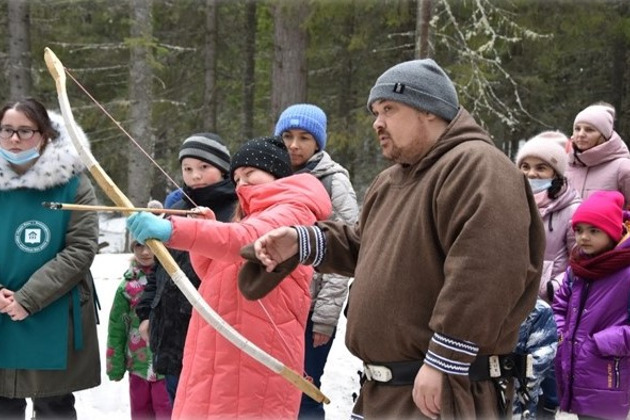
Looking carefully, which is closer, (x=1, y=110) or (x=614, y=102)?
(x=1, y=110)

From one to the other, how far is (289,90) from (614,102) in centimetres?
925

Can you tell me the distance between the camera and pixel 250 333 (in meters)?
3.12

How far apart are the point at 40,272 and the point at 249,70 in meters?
16.2

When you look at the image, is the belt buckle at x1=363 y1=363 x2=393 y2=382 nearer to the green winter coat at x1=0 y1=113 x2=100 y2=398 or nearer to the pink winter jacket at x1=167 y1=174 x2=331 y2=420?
the pink winter jacket at x1=167 y1=174 x2=331 y2=420

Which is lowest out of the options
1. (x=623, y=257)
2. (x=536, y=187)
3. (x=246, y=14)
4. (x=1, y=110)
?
(x=623, y=257)

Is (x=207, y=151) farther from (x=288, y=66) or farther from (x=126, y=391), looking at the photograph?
(x=288, y=66)

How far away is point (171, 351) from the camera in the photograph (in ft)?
12.1

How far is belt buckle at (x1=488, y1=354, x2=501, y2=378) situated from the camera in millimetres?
2387

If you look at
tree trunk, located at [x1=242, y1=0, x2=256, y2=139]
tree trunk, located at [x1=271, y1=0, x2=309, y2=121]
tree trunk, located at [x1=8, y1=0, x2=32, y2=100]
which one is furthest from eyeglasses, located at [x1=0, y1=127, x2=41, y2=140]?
tree trunk, located at [x1=242, y1=0, x2=256, y2=139]

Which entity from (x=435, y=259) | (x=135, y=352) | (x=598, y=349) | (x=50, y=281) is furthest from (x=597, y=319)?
(x=50, y=281)

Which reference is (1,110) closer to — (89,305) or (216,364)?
(89,305)

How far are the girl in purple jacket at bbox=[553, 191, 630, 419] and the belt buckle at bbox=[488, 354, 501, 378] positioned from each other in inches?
70.8

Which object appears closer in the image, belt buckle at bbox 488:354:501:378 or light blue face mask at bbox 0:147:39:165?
belt buckle at bbox 488:354:501:378

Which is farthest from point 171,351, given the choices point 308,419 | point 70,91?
point 70,91
